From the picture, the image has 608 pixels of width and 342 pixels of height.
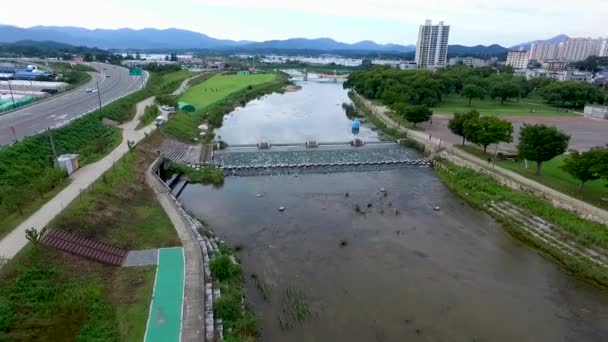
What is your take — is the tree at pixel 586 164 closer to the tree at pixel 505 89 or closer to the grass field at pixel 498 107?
the grass field at pixel 498 107

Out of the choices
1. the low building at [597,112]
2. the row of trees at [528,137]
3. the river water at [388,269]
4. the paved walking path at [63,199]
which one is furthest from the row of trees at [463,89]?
the paved walking path at [63,199]

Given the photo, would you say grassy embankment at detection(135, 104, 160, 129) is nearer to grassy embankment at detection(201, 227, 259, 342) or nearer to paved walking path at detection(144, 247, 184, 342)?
paved walking path at detection(144, 247, 184, 342)

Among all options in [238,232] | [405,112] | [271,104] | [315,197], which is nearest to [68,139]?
[238,232]

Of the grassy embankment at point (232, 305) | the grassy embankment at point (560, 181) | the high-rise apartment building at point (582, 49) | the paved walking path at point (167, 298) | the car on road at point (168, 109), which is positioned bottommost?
the grassy embankment at point (232, 305)

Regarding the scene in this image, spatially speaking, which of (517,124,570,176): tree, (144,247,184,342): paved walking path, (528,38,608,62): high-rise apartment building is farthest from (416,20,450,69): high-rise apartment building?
(144,247,184,342): paved walking path

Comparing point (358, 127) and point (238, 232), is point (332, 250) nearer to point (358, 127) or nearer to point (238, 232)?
point (238, 232)
